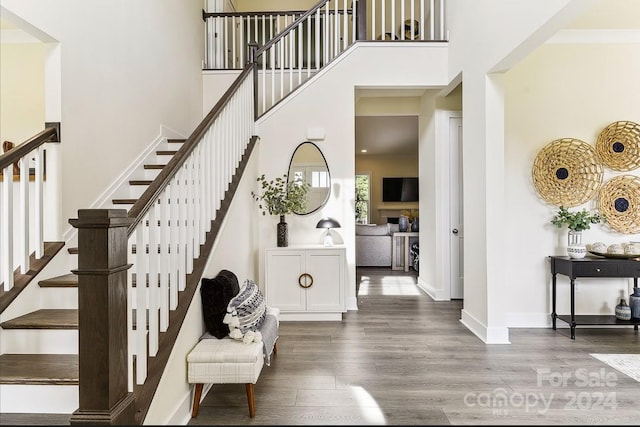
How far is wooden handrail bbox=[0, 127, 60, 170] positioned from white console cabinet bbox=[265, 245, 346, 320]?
212 centimetres

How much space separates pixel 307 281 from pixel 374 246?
13.4 ft

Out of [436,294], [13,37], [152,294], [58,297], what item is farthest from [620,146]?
[13,37]

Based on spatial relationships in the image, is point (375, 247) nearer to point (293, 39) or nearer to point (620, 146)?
point (293, 39)

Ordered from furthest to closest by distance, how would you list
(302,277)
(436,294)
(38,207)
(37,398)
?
(436,294)
(302,277)
(38,207)
(37,398)

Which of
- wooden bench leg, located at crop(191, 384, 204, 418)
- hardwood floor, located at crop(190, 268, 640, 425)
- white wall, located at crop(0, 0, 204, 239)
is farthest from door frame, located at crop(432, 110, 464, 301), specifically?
wooden bench leg, located at crop(191, 384, 204, 418)

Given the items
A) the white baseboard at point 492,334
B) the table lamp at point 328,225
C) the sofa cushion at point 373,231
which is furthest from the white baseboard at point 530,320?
the sofa cushion at point 373,231

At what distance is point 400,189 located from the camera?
11547mm

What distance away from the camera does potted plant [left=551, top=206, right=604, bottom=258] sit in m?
3.46

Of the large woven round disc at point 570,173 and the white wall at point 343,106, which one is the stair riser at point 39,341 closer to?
the white wall at point 343,106

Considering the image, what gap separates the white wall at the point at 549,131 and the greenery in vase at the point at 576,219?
0.10 meters

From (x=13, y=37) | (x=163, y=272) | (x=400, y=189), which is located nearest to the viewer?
(x=163, y=272)

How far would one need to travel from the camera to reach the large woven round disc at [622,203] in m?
3.61

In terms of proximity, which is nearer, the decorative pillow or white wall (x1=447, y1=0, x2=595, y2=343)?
the decorative pillow

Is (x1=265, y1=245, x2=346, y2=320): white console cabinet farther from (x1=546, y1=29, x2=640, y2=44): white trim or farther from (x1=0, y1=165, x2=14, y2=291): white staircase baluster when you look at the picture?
(x1=546, y1=29, x2=640, y2=44): white trim
